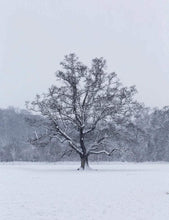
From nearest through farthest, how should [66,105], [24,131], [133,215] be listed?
[133,215] < [66,105] < [24,131]

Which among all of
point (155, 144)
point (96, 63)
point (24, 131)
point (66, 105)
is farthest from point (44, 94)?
point (24, 131)

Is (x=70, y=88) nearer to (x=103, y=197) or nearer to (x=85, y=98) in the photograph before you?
(x=85, y=98)

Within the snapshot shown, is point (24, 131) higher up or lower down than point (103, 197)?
higher up

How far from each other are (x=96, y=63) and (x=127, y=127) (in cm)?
796

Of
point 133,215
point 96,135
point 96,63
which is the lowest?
point 133,215

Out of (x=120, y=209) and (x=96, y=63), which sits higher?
(x=96, y=63)

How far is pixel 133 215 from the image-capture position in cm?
1454

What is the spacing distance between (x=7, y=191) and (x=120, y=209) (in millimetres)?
7829

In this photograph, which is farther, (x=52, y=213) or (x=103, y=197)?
(x=103, y=197)

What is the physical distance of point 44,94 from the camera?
47594 mm

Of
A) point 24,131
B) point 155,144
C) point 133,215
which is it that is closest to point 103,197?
point 133,215

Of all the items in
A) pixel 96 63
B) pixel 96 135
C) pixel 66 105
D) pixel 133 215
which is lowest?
pixel 133 215

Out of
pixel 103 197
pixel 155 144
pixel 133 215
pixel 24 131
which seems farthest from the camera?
pixel 24 131

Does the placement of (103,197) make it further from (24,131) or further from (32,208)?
(24,131)
